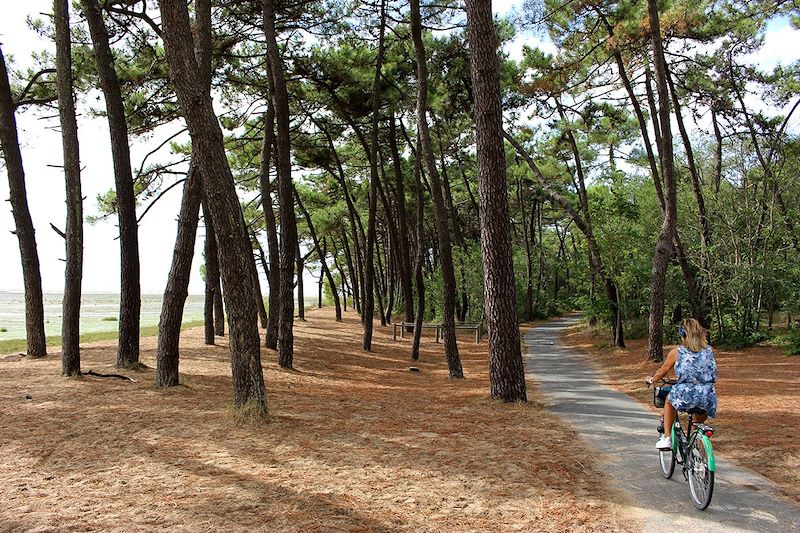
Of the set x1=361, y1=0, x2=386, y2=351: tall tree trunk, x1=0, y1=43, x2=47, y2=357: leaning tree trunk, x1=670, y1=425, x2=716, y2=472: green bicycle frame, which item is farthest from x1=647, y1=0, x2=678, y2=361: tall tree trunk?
x1=0, y1=43, x2=47, y2=357: leaning tree trunk

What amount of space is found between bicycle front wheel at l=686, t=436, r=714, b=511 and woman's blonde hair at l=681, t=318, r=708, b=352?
702 mm

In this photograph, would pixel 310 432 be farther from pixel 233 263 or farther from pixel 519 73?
pixel 519 73

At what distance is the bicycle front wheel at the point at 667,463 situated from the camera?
16.0 feet

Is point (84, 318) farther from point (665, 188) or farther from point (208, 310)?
point (665, 188)

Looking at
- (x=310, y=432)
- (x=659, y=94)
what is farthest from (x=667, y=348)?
(x=310, y=432)

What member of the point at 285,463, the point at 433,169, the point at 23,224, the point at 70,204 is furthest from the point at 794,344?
the point at 23,224

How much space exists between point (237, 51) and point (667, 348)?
1361 centimetres

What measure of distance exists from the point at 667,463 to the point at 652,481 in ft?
0.68

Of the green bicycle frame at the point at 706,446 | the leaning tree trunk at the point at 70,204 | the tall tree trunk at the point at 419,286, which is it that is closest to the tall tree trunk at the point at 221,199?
the leaning tree trunk at the point at 70,204

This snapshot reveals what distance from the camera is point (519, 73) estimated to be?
51.8 ft

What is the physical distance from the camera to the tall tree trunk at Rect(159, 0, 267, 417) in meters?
6.52

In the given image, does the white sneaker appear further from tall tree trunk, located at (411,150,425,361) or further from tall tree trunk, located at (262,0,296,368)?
tall tree trunk, located at (411,150,425,361)

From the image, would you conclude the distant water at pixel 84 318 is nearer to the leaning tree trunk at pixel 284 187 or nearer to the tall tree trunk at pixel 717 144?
the leaning tree trunk at pixel 284 187

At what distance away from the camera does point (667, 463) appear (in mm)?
4957
